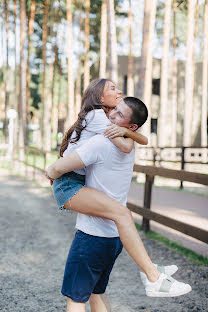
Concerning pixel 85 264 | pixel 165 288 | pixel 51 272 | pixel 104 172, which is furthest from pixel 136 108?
pixel 51 272

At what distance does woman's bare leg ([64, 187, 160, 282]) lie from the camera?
2.57m

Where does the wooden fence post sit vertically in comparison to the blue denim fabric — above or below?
below

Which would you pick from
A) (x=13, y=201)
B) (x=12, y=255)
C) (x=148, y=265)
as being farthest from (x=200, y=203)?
(x=148, y=265)

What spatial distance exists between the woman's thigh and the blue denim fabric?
6.1 inches

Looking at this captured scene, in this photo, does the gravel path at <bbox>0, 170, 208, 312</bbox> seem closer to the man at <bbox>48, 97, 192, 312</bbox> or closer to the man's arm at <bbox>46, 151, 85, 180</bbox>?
the man at <bbox>48, 97, 192, 312</bbox>

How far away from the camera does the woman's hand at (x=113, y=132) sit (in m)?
2.52

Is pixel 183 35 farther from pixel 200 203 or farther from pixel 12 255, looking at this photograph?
pixel 12 255

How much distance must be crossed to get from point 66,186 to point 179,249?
13.3ft

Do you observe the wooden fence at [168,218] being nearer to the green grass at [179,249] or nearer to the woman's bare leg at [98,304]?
the green grass at [179,249]

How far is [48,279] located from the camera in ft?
15.8

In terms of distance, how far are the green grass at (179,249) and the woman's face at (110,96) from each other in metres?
3.51

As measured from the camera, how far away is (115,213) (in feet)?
8.51

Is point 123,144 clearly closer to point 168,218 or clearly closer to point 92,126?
point 92,126

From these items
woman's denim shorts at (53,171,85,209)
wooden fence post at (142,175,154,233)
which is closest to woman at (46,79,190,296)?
woman's denim shorts at (53,171,85,209)
